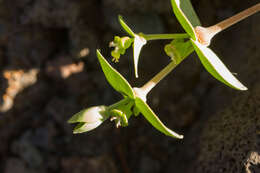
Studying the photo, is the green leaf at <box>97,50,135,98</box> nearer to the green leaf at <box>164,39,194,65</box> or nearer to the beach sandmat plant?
the beach sandmat plant

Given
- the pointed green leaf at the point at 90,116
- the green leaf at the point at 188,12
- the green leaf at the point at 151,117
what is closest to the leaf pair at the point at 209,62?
the green leaf at the point at 188,12

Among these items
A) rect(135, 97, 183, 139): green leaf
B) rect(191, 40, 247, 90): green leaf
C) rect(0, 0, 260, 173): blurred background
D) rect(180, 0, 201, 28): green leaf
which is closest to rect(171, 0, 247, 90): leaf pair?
rect(191, 40, 247, 90): green leaf

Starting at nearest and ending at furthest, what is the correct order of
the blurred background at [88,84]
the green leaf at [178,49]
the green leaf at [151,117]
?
the green leaf at [151,117], the green leaf at [178,49], the blurred background at [88,84]

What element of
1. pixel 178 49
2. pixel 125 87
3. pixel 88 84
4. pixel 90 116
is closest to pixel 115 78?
pixel 125 87

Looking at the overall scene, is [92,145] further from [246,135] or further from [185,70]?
[246,135]

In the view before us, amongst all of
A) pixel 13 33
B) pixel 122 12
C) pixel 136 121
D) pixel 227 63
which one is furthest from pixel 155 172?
pixel 13 33

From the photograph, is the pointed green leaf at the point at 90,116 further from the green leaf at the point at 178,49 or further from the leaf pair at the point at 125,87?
the green leaf at the point at 178,49
